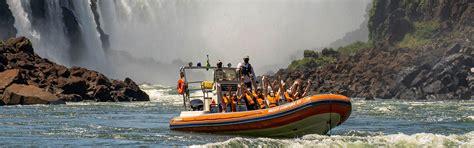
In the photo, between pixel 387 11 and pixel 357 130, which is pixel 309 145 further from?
pixel 387 11

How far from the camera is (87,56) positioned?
112625mm

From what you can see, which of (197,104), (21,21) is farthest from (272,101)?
(21,21)

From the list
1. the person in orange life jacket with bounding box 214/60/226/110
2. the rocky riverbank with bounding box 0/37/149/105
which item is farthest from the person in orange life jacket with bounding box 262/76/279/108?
the rocky riverbank with bounding box 0/37/149/105

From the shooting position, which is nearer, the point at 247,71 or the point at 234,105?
the point at 234,105

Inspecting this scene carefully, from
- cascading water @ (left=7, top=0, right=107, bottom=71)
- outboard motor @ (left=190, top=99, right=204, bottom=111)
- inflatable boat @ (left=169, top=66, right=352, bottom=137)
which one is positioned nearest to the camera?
inflatable boat @ (left=169, top=66, right=352, bottom=137)

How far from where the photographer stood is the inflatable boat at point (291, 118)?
26734 millimetres

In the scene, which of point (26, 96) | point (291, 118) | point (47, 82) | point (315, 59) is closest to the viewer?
point (291, 118)

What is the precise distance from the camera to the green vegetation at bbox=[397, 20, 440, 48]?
174450mm

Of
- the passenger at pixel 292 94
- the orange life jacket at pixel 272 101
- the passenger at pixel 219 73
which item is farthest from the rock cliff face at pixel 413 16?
the orange life jacket at pixel 272 101

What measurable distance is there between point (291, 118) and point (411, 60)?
99.1 meters

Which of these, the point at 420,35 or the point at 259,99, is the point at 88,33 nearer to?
the point at 259,99

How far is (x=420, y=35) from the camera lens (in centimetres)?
17788

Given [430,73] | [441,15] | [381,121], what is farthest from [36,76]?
[441,15]

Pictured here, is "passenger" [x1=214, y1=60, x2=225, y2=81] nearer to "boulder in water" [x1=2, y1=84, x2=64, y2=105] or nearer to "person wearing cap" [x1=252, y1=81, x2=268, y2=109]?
"person wearing cap" [x1=252, y1=81, x2=268, y2=109]
